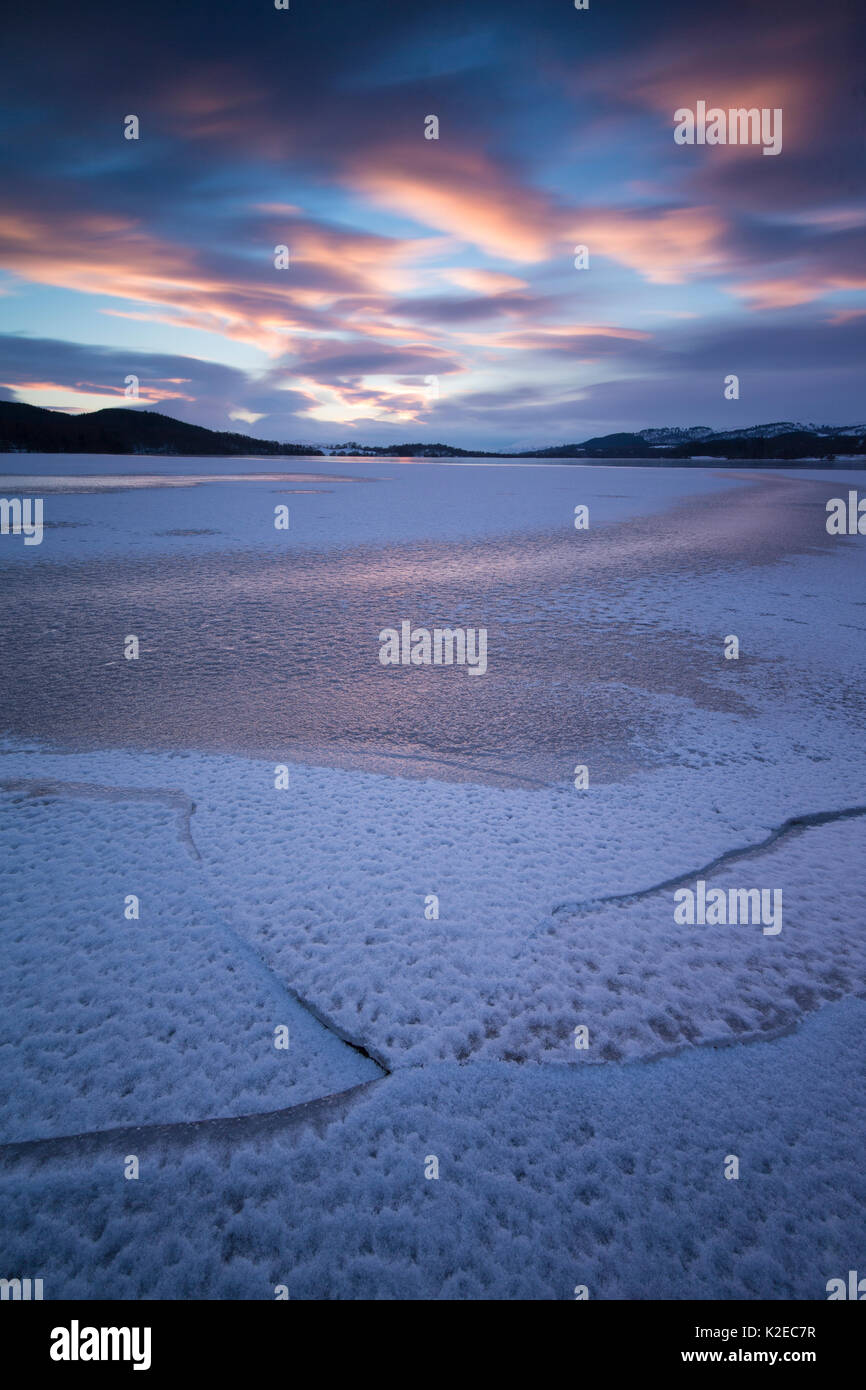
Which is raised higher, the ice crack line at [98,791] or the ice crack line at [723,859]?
the ice crack line at [98,791]

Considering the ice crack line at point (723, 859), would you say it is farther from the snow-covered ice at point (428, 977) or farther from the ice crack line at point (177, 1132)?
the ice crack line at point (177, 1132)

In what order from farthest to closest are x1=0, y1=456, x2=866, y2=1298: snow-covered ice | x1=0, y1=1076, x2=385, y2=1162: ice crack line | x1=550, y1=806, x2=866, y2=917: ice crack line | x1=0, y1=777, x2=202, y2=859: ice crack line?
x1=0, y1=777, x2=202, y2=859: ice crack line, x1=550, y1=806, x2=866, y2=917: ice crack line, x1=0, y1=1076, x2=385, y2=1162: ice crack line, x1=0, y1=456, x2=866, y2=1298: snow-covered ice

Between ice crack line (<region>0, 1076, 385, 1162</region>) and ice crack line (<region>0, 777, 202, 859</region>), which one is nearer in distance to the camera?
ice crack line (<region>0, 1076, 385, 1162</region>)

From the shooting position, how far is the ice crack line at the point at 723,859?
2.25 meters

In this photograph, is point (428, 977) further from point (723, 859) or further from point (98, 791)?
point (98, 791)

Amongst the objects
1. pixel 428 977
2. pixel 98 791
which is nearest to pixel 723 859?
pixel 428 977

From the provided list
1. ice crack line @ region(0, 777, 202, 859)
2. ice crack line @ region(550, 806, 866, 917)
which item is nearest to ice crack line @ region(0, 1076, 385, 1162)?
ice crack line @ region(550, 806, 866, 917)

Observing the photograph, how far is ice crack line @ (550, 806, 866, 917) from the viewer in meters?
2.25

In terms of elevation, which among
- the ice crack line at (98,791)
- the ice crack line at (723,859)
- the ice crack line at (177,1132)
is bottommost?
the ice crack line at (177,1132)

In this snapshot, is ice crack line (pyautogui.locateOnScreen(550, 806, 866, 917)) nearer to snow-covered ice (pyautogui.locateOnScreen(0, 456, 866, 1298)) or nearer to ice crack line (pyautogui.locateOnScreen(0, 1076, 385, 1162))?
snow-covered ice (pyautogui.locateOnScreen(0, 456, 866, 1298))

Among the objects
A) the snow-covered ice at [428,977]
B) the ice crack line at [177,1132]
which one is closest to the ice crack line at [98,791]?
the snow-covered ice at [428,977]

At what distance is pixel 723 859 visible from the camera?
2508 mm

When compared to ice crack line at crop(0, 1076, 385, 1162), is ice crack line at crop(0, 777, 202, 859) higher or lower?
higher
